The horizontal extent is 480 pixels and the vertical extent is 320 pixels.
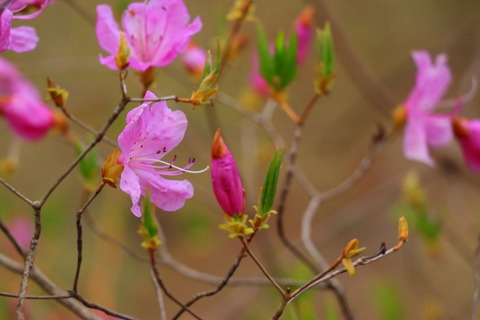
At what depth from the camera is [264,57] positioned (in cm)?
104

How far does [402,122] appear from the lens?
3.95ft

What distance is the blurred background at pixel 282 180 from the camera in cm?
235

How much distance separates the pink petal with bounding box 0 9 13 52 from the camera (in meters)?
0.67

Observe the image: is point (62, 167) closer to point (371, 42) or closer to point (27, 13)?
point (371, 42)

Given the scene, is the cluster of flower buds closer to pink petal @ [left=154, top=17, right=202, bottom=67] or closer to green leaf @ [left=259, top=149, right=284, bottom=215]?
green leaf @ [left=259, top=149, right=284, bottom=215]

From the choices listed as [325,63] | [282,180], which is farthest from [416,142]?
[282,180]

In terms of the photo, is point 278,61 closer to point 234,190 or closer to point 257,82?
point 234,190

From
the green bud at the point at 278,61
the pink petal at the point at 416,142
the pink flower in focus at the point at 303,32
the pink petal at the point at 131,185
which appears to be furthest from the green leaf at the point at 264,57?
the pink petal at the point at 131,185

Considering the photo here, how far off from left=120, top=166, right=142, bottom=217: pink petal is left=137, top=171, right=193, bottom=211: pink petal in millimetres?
38

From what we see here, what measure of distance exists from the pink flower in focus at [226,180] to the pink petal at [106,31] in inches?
8.5

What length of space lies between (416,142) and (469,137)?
0.31 feet

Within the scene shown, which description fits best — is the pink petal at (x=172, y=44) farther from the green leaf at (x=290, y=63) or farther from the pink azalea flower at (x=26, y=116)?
the pink azalea flower at (x=26, y=116)

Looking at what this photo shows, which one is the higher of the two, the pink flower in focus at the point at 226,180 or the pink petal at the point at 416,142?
the pink petal at the point at 416,142

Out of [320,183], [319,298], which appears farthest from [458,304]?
[320,183]
